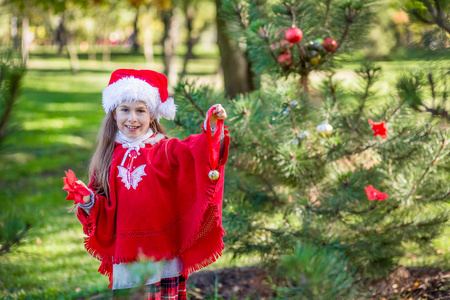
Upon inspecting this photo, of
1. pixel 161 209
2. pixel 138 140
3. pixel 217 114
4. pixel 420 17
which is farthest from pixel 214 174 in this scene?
pixel 420 17

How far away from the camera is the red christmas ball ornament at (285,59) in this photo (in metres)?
2.86

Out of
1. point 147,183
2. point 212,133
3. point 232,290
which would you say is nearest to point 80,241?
point 232,290

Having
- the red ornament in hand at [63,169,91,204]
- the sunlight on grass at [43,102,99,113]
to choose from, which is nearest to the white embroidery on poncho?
the red ornament in hand at [63,169,91,204]

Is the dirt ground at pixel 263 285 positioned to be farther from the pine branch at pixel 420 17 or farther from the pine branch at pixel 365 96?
the pine branch at pixel 420 17

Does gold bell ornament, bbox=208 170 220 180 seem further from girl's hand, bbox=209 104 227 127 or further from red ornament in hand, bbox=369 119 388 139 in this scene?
red ornament in hand, bbox=369 119 388 139

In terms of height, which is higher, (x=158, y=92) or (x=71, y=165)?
(x=158, y=92)

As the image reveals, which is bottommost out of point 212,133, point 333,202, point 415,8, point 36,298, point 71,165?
point 71,165

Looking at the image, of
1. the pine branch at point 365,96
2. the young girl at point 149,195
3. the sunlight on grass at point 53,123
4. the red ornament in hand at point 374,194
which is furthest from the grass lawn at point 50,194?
the red ornament in hand at point 374,194

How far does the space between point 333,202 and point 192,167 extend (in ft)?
2.95

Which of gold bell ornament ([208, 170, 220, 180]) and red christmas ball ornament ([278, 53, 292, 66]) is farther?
red christmas ball ornament ([278, 53, 292, 66])

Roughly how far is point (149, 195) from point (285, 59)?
1.22 m

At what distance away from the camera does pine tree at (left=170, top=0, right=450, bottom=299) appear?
2.75m

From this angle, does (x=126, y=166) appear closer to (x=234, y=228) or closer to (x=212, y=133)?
(x=212, y=133)

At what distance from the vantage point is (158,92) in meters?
2.44
